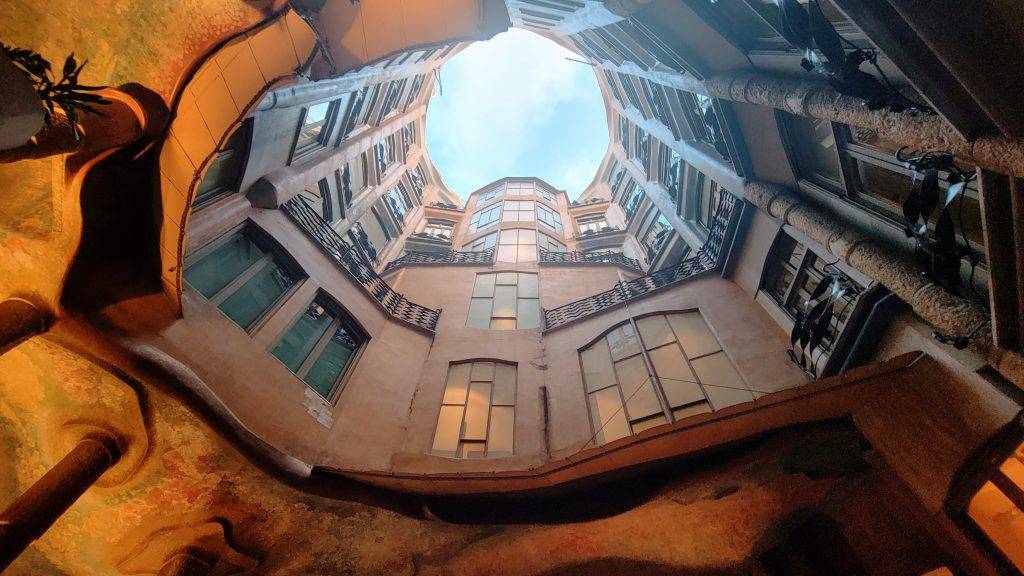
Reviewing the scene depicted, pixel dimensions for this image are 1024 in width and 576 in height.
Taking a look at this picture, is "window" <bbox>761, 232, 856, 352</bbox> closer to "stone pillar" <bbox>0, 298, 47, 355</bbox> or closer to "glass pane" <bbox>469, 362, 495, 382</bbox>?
"glass pane" <bbox>469, 362, 495, 382</bbox>

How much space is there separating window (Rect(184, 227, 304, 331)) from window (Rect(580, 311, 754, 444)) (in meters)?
8.27

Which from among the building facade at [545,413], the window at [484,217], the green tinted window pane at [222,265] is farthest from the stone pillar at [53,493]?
the window at [484,217]

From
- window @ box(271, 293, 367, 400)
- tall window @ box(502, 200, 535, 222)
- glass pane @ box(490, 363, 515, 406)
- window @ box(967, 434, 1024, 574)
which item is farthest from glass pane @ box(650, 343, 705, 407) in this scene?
tall window @ box(502, 200, 535, 222)

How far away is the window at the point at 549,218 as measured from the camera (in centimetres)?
2872

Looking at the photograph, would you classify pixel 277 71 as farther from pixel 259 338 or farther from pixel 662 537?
pixel 662 537

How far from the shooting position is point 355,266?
1295 cm

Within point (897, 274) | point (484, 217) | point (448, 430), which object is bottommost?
point (897, 274)

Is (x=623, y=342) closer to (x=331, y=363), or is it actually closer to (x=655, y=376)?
(x=655, y=376)

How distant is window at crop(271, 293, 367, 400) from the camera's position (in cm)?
948

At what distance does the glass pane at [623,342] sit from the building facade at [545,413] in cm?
119

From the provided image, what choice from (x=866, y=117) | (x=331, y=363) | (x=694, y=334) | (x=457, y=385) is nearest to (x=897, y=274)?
(x=866, y=117)

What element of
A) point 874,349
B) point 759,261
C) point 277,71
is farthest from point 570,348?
point 277,71

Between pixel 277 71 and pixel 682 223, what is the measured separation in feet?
48.5

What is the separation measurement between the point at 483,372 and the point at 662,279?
22.0ft
